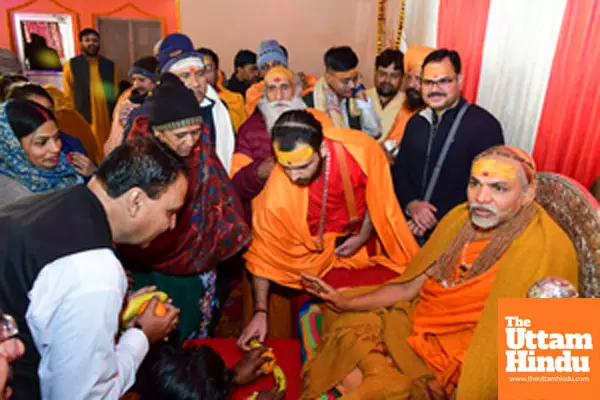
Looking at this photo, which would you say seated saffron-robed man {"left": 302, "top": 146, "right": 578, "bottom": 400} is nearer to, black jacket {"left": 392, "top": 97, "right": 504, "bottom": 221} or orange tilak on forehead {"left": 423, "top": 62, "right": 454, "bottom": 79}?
black jacket {"left": 392, "top": 97, "right": 504, "bottom": 221}

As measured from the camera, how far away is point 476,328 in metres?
1.75

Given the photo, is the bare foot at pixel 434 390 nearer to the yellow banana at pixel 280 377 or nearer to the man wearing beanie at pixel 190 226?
the yellow banana at pixel 280 377

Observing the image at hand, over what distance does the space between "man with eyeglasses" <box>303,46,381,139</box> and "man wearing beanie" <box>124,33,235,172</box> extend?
0.82 metres

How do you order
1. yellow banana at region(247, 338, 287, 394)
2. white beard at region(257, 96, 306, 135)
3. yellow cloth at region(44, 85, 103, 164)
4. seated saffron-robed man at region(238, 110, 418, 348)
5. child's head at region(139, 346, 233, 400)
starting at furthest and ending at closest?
yellow cloth at region(44, 85, 103, 164)
white beard at region(257, 96, 306, 135)
seated saffron-robed man at region(238, 110, 418, 348)
yellow banana at region(247, 338, 287, 394)
child's head at region(139, 346, 233, 400)

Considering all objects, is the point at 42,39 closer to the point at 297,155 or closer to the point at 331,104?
the point at 331,104

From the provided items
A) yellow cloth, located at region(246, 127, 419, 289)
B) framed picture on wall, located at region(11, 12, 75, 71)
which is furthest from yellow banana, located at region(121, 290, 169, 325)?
framed picture on wall, located at region(11, 12, 75, 71)

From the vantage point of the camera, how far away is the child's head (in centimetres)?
162

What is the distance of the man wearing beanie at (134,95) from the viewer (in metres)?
3.63

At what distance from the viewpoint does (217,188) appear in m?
2.59

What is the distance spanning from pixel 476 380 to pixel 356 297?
27.8 inches

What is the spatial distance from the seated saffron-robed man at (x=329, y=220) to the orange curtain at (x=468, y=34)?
50.7 inches

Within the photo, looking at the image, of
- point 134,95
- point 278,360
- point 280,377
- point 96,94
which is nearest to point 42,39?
point 96,94

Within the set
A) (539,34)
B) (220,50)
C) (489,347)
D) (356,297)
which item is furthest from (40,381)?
(220,50)

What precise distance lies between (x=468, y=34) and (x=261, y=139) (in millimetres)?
1921
